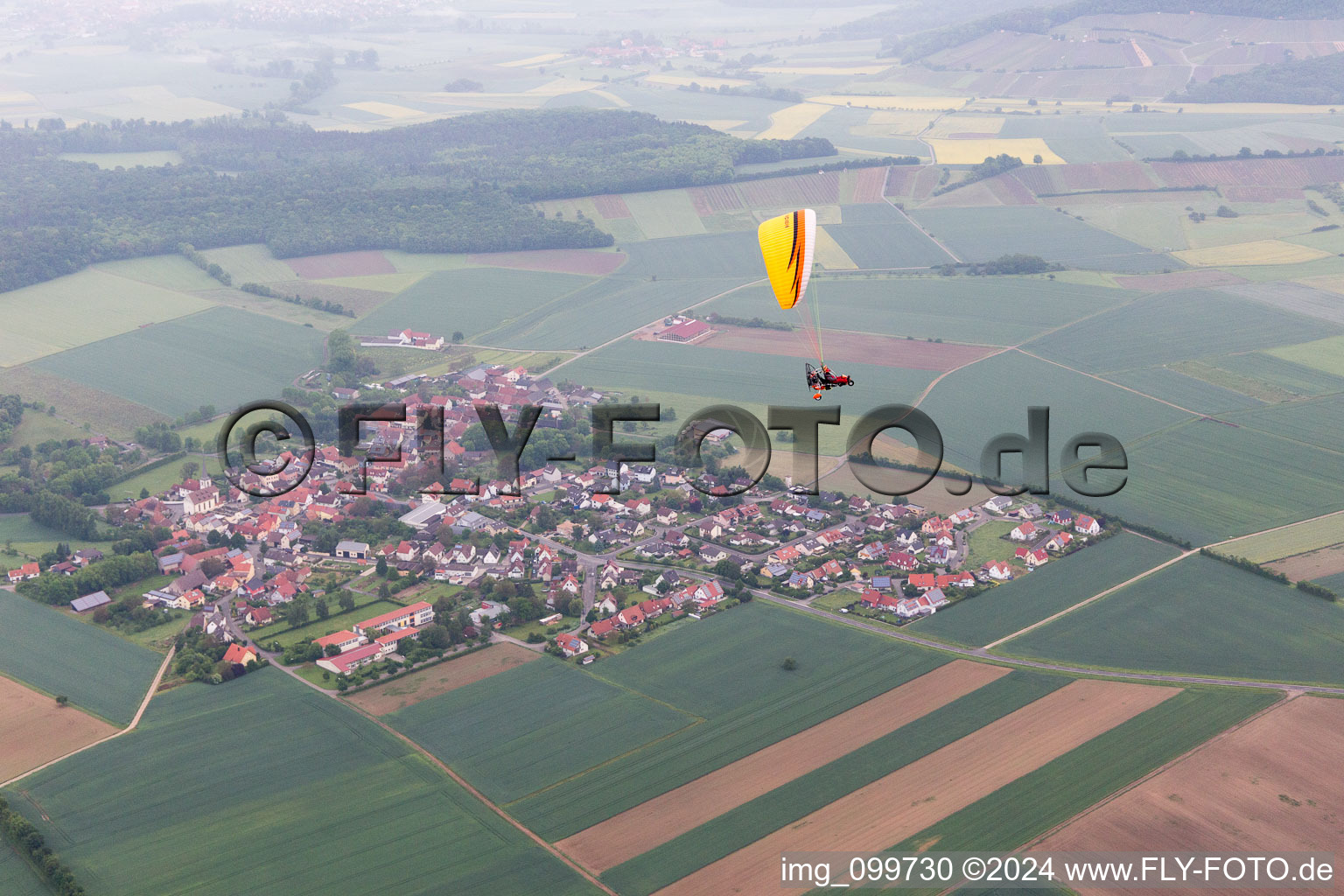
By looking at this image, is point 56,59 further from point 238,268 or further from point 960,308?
point 960,308

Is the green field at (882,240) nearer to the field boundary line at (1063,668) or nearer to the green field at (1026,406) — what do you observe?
the green field at (1026,406)

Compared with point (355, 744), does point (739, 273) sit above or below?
above

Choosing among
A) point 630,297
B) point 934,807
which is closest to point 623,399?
point 630,297

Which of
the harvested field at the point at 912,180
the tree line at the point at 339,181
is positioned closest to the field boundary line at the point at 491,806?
the tree line at the point at 339,181

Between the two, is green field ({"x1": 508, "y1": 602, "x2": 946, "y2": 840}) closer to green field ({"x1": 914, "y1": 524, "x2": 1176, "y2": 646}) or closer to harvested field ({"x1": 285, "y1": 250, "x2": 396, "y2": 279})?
green field ({"x1": 914, "y1": 524, "x2": 1176, "y2": 646})

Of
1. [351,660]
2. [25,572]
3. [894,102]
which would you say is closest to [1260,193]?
[894,102]

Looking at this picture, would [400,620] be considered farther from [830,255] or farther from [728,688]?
[830,255]
